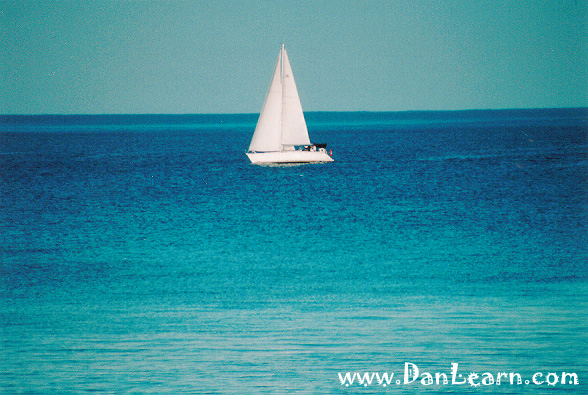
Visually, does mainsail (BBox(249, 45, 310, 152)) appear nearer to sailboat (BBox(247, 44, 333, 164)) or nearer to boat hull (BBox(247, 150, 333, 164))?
sailboat (BBox(247, 44, 333, 164))

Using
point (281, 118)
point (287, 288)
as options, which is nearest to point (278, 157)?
point (281, 118)

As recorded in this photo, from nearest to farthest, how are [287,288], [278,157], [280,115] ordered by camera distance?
[287,288]
[280,115]
[278,157]

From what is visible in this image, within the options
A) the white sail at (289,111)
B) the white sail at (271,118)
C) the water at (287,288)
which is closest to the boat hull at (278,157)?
the white sail at (271,118)

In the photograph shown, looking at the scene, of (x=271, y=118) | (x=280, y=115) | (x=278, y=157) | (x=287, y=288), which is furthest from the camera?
(x=278, y=157)

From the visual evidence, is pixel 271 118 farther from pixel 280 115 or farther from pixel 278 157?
pixel 278 157

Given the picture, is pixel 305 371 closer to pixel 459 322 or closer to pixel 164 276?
pixel 459 322

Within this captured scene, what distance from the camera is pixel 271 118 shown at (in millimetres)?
49844

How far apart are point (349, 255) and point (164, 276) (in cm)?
604

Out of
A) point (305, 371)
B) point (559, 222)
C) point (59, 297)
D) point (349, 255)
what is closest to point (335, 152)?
point (559, 222)

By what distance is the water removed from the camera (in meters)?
12.7

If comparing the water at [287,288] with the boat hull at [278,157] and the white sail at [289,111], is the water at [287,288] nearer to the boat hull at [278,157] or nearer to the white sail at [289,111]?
the white sail at [289,111]

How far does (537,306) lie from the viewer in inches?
651

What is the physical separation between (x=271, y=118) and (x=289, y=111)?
1.42 metres

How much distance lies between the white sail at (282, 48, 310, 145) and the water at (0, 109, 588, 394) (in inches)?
407
